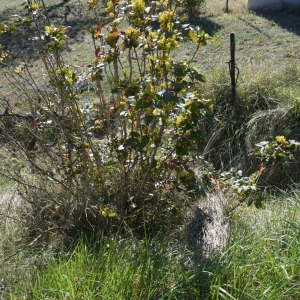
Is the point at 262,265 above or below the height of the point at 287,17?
above

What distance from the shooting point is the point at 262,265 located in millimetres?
2545

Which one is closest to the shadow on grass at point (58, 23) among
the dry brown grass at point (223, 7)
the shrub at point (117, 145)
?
the dry brown grass at point (223, 7)

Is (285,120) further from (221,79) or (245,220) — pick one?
(245,220)

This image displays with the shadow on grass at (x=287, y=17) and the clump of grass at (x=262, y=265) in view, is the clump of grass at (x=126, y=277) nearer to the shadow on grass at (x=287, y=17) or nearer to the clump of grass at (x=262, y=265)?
the clump of grass at (x=262, y=265)

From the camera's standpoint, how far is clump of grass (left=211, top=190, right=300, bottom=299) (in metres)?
2.37

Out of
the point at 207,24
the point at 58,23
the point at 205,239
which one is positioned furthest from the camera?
the point at 58,23

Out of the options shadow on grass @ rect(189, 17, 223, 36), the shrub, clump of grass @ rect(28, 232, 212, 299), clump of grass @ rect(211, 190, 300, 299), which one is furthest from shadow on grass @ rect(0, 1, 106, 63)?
clump of grass @ rect(211, 190, 300, 299)

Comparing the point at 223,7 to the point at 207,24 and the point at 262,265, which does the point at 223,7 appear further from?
the point at 262,265

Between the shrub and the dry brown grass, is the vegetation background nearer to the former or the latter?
the shrub

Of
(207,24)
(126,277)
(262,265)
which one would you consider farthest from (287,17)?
(126,277)

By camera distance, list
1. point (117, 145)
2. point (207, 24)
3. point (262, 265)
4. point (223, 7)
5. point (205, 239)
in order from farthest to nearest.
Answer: point (223, 7), point (207, 24), point (117, 145), point (205, 239), point (262, 265)

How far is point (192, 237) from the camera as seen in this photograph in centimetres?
320

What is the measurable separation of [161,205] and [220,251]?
0.87m

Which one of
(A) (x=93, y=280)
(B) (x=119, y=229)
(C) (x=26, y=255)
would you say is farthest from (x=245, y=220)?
(C) (x=26, y=255)
